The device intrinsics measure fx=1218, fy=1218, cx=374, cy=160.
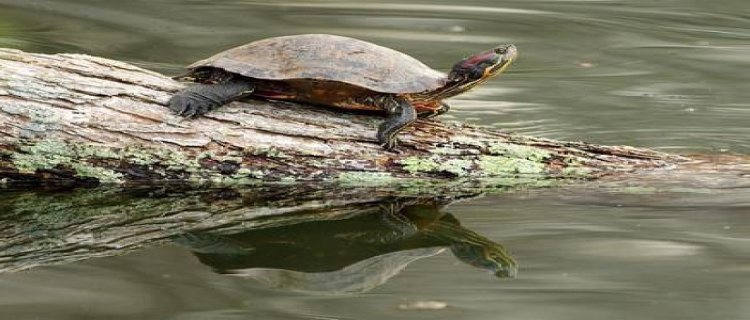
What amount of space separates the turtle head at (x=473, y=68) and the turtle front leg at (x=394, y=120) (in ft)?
0.56

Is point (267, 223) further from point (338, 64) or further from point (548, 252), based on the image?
point (548, 252)

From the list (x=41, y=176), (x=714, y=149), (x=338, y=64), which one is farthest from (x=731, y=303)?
(x=41, y=176)

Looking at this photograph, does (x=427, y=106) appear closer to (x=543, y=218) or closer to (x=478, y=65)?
(x=478, y=65)

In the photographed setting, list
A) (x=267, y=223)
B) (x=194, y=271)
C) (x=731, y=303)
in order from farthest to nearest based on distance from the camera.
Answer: (x=267, y=223) → (x=194, y=271) → (x=731, y=303)

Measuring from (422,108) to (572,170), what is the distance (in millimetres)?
664

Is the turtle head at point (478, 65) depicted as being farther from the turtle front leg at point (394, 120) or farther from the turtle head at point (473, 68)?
the turtle front leg at point (394, 120)

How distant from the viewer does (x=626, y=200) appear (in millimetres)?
4672

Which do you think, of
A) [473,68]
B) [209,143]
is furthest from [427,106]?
[209,143]

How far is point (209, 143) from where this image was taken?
4691 mm

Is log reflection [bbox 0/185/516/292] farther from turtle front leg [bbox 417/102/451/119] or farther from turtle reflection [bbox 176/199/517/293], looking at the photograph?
turtle front leg [bbox 417/102/451/119]

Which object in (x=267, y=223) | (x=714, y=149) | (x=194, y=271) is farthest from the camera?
(x=714, y=149)

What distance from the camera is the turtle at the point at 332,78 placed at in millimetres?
4680

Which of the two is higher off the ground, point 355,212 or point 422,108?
point 422,108

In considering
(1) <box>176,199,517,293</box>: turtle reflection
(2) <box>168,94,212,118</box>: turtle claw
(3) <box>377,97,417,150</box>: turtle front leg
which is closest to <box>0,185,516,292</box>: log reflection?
(1) <box>176,199,517,293</box>: turtle reflection
